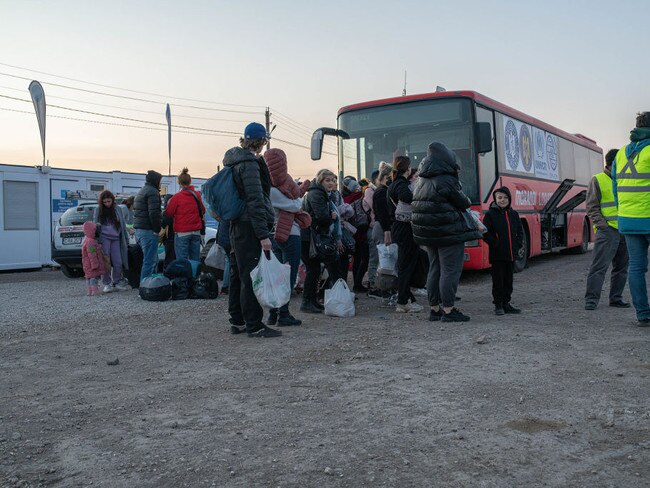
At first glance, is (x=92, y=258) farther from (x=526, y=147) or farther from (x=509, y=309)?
(x=526, y=147)

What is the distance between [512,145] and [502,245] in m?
5.97

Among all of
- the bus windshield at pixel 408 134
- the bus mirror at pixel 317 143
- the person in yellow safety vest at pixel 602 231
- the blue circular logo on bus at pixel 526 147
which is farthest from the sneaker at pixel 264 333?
the blue circular logo on bus at pixel 526 147

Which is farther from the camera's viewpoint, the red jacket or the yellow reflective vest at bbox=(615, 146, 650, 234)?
the red jacket

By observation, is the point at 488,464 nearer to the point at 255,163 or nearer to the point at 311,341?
the point at 311,341

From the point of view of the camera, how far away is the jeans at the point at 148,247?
10555 mm

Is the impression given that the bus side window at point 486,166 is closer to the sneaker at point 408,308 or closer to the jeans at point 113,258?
the sneaker at point 408,308

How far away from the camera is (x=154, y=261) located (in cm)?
1067

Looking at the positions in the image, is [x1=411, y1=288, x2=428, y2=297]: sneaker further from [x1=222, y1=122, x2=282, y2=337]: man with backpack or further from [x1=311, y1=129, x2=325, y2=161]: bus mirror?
[x1=222, y1=122, x2=282, y2=337]: man with backpack

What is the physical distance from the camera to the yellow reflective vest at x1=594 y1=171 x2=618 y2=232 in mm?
8047

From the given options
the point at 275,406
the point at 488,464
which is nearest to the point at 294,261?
the point at 275,406

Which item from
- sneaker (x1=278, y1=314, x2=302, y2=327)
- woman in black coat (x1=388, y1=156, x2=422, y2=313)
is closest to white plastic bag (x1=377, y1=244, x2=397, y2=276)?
woman in black coat (x1=388, y1=156, x2=422, y2=313)

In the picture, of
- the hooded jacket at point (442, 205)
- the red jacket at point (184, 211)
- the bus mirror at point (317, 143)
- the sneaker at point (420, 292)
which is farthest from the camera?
the bus mirror at point (317, 143)

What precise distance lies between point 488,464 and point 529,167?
38.7 feet

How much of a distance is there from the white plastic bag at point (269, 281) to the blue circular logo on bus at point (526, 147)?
8764 mm
